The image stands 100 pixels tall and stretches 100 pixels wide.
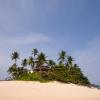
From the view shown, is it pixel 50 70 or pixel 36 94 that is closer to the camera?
pixel 36 94

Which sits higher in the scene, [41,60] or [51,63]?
[41,60]

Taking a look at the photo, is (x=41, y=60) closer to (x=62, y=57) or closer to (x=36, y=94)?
(x=62, y=57)

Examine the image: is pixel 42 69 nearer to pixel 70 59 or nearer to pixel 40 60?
pixel 40 60

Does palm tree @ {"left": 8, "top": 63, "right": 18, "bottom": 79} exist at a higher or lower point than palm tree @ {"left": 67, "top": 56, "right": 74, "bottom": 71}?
lower

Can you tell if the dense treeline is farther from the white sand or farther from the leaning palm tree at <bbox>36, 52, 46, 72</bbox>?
the white sand

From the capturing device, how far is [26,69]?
61000mm

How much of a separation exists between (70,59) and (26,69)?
13030 millimetres

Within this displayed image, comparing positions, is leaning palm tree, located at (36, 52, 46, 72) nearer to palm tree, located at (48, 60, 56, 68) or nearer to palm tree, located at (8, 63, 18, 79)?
palm tree, located at (48, 60, 56, 68)

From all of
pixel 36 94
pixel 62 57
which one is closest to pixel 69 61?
pixel 62 57

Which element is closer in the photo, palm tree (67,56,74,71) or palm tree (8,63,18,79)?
palm tree (8,63,18,79)

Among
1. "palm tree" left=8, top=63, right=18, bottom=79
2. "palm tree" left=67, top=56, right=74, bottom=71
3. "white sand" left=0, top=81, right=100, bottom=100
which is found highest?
"palm tree" left=67, top=56, right=74, bottom=71

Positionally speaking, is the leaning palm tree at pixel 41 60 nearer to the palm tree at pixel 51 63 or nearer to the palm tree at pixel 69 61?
the palm tree at pixel 51 63

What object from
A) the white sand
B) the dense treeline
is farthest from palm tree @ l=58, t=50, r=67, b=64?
the white sand

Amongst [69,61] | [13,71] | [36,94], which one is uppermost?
[69,61]
